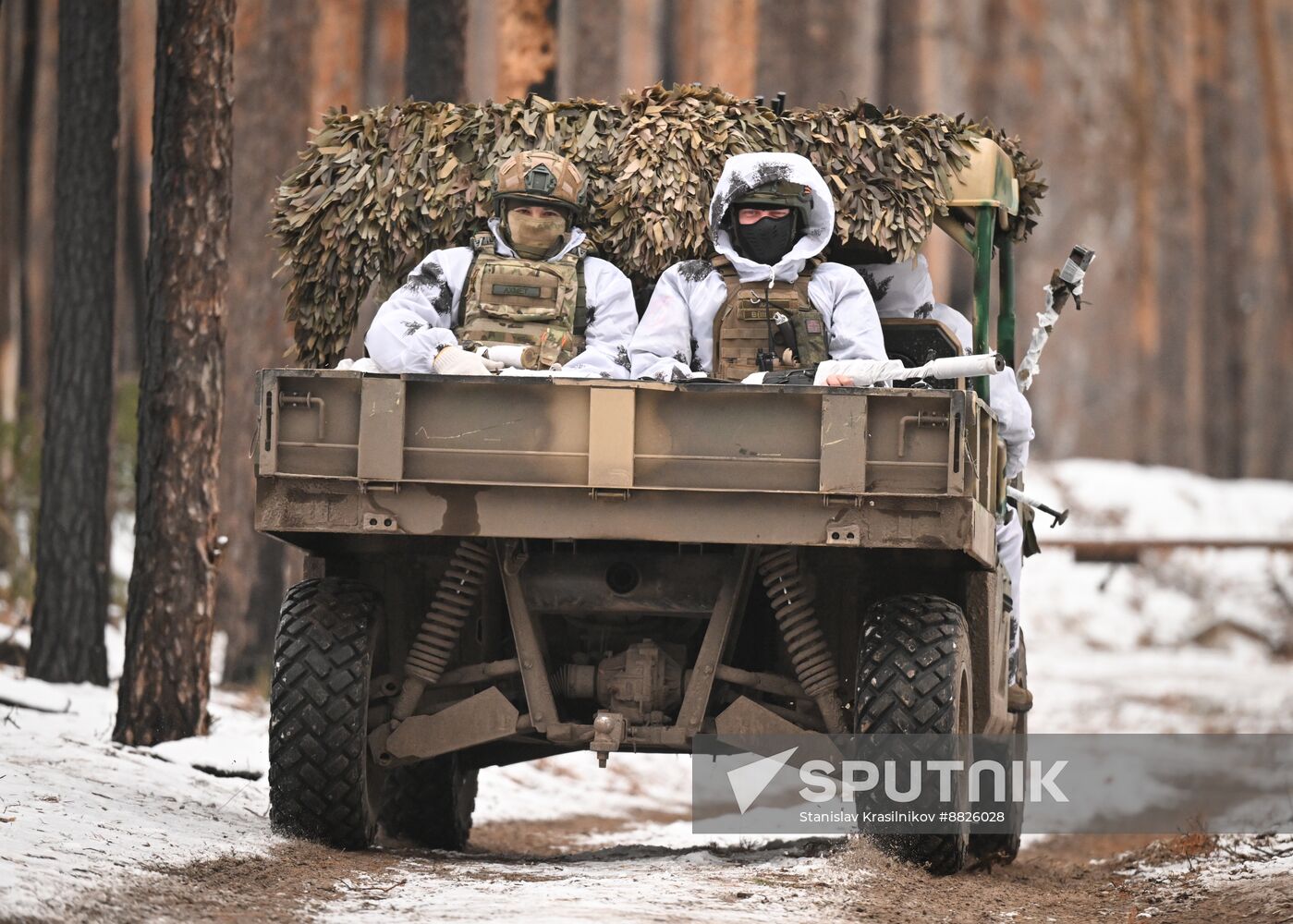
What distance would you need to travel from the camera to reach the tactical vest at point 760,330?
30.3 ft

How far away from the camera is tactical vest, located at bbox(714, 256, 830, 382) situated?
925 cm

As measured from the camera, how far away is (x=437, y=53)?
15.7 metres

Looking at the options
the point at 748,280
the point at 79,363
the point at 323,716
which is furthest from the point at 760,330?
the point at 79,363

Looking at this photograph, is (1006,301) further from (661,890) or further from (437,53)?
(437,53)

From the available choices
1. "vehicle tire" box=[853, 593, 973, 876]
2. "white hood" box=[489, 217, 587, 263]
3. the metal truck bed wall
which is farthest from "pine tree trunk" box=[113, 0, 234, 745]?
"vehicle tire" box=[853, 593, 973, 876]

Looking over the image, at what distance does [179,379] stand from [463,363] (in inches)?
122

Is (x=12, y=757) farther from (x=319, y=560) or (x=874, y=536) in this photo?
(x=874, y=536)

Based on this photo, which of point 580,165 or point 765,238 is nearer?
point 765,238

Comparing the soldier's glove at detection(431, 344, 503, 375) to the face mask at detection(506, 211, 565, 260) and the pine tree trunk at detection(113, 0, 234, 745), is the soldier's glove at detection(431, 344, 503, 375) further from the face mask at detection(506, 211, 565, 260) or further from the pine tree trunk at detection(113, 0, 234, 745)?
the pine tree trunk at detection(113, 0, 234, 745)

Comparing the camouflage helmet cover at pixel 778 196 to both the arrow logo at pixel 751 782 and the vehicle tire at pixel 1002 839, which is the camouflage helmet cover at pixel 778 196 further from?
the arrow logo at pixel 751 782

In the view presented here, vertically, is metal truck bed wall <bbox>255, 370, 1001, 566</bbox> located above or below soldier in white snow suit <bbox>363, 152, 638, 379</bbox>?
below

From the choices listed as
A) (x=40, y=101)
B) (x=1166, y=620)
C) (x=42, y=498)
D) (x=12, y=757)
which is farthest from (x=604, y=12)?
(x=12, y=757)

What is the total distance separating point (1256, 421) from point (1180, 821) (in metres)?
18.3

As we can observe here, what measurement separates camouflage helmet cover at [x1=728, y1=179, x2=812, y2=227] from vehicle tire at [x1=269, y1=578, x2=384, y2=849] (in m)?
2.38
